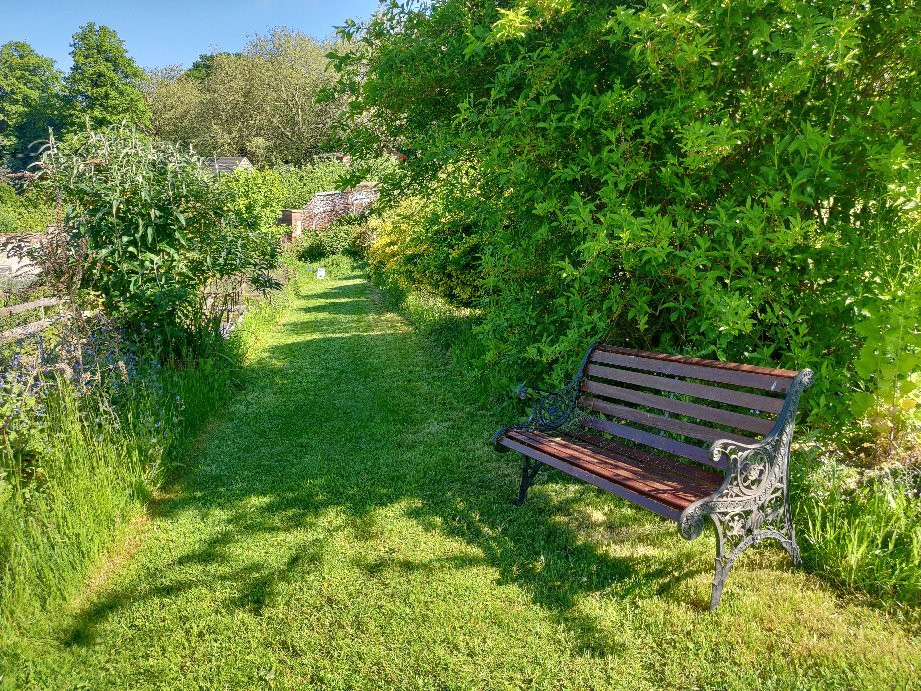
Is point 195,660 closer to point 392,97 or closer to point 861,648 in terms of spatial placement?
point 861,648

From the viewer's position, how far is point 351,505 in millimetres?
3936

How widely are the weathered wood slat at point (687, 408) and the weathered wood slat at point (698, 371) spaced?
159mm

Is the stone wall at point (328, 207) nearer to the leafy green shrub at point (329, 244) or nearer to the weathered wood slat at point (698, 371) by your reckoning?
the leafy green shrub at point (329, 244)

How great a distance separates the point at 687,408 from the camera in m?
3.25

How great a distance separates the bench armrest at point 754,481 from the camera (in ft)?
8.46

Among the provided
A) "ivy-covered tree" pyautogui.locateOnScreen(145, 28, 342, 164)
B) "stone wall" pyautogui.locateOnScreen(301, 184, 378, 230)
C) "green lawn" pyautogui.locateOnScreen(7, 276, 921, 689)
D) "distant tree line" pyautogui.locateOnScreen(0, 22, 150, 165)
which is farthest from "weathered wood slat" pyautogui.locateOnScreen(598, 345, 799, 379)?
"distant tree line" pyautogui.locateOnScreen(0, 22, 150, 165)

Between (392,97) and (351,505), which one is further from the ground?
(392,97)

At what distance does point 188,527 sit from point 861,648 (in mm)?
3700

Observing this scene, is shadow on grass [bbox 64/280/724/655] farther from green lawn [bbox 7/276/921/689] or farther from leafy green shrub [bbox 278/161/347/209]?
leafy green shrub [bbox 278/161/347/209]

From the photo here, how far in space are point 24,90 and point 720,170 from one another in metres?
91.9

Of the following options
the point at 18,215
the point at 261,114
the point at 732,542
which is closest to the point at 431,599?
the point at 732,542

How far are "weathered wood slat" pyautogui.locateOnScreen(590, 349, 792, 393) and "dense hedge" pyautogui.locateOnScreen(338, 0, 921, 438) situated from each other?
253 millimetres

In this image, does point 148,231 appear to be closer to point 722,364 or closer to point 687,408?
point 687,408

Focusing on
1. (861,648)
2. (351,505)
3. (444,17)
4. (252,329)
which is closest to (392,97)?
(444,17)
